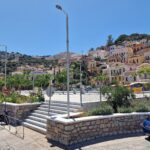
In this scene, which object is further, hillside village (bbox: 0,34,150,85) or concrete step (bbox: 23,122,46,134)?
hillside village (bbox: 0,34,150,85)

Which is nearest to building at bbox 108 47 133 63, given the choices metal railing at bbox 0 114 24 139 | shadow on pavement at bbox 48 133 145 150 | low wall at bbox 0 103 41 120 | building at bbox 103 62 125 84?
building at bbox 103 62 125 84

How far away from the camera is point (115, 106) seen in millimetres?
14953

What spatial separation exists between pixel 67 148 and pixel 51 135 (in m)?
1.75

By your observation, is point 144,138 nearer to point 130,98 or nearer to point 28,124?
point 130,98

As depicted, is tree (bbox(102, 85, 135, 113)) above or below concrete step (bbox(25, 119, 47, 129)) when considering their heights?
above

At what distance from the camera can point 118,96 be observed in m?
14.9

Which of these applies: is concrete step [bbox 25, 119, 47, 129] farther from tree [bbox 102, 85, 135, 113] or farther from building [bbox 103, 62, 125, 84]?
building [bbox 103, 62, 125, 84]

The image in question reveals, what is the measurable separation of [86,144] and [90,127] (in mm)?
900

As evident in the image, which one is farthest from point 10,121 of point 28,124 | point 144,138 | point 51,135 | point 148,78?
point 148,78

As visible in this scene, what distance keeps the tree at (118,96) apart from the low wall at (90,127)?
7.48 ft

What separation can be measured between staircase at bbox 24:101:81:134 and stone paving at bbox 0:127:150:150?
1.49 m

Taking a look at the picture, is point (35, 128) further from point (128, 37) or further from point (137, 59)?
point (128, 37)

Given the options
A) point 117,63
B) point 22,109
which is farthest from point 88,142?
point 117,63

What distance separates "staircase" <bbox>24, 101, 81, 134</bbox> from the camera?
1455 cm
